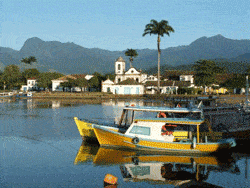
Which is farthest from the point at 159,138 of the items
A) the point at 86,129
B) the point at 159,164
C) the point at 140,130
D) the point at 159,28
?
the point at 159,28

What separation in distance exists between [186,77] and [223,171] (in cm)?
8674

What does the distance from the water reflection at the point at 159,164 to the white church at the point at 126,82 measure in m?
68.4

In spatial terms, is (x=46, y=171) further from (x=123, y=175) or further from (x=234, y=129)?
(x=234, y=129)

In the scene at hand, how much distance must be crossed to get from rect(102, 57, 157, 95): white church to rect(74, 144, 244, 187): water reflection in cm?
6838

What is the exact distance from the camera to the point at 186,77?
104562mm

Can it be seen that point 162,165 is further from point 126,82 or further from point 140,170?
point 126,82

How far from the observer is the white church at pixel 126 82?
9231 centimetres

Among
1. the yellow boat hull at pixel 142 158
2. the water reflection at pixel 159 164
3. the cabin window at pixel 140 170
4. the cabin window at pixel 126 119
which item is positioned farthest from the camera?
the cabin window at pixel 126 119

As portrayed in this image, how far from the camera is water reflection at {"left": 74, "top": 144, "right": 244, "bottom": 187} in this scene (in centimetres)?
1828

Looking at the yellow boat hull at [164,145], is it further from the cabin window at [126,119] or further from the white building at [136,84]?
the white building at [136,84]

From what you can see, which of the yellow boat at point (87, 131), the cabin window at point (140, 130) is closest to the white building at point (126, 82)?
the yellow boat at point (87, 131)

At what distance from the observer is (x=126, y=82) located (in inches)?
3688

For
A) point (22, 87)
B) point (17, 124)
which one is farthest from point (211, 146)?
point (22, 87)

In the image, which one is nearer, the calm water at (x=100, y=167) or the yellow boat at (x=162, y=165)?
the calm water at (x=100, y=167)
